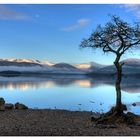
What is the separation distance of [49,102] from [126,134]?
14.2 m

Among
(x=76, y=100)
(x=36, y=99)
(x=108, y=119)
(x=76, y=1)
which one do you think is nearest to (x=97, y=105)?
(x=76, y=100)

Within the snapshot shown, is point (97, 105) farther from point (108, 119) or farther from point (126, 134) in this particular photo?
point (126, 134)

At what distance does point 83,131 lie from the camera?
16.2 metres

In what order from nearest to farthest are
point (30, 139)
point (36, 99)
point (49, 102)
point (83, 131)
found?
point (30, 139)
point (83, 131)
point (49, 102)
point (36, 99)

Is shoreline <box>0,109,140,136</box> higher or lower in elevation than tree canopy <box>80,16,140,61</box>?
lower

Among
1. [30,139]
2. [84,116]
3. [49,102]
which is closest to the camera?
[30,139]

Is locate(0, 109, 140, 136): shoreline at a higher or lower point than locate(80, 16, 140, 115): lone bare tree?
lower

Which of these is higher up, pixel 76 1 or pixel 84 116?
pixel 76 1

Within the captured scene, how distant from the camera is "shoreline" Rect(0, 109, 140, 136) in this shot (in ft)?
52.4

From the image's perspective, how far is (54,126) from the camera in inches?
679

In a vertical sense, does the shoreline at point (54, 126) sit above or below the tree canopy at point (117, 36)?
below

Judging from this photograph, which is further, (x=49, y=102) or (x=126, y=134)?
(x=49, y=102)

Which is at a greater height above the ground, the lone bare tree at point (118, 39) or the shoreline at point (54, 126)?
the lone bare tree at point (118, 39)

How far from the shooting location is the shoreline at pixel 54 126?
1597 centimetres
